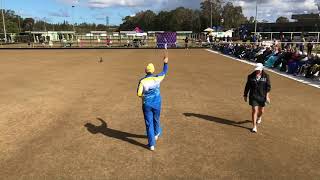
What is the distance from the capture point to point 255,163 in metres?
6.32

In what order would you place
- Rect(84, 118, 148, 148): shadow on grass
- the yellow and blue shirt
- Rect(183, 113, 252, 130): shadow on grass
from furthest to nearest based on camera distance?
Rect(183, 113, 252, 130): shadow on grass → Rect(84, 118, 148, 148): shadow on grass → the yellow and blue shirt

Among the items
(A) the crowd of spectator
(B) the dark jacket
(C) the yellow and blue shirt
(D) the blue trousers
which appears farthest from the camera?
(A) the crowd of spectator

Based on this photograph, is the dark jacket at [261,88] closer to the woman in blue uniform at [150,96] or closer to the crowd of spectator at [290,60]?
the woman in blue uniform at [150,96]

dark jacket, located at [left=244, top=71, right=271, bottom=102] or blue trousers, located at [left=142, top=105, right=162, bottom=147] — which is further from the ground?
dark jacket, located at [left=244, top=71, right=271, bottom=102]

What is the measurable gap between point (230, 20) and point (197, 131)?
134m

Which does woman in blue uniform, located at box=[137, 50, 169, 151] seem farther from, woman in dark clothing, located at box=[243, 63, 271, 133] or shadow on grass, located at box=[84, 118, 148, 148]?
woman in dark clothing, located at box=[243, 63, 271, 133]

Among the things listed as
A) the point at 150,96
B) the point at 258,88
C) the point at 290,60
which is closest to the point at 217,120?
the point at 258,88

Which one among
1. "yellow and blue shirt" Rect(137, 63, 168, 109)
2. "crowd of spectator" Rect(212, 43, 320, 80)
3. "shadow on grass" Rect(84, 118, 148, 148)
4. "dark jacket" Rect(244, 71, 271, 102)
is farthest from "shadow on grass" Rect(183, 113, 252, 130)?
"crowd of spectator" Rect(212, 43, 320, 80)

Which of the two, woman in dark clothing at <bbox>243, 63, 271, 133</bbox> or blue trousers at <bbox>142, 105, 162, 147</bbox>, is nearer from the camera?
blue trousers at <bbox>142, 105, 162, 147</bbox>

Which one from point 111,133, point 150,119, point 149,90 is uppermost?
point 149,90

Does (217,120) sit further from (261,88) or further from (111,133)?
(111,133)

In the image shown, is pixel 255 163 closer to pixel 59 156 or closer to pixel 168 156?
pixel 168 156

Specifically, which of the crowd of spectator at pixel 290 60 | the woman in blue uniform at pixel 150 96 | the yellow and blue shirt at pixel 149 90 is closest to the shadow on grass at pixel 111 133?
the woman in blue uniform at pixel 150 96

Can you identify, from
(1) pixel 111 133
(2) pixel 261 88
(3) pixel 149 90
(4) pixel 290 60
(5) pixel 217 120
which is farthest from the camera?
(4) pixel 290 60
